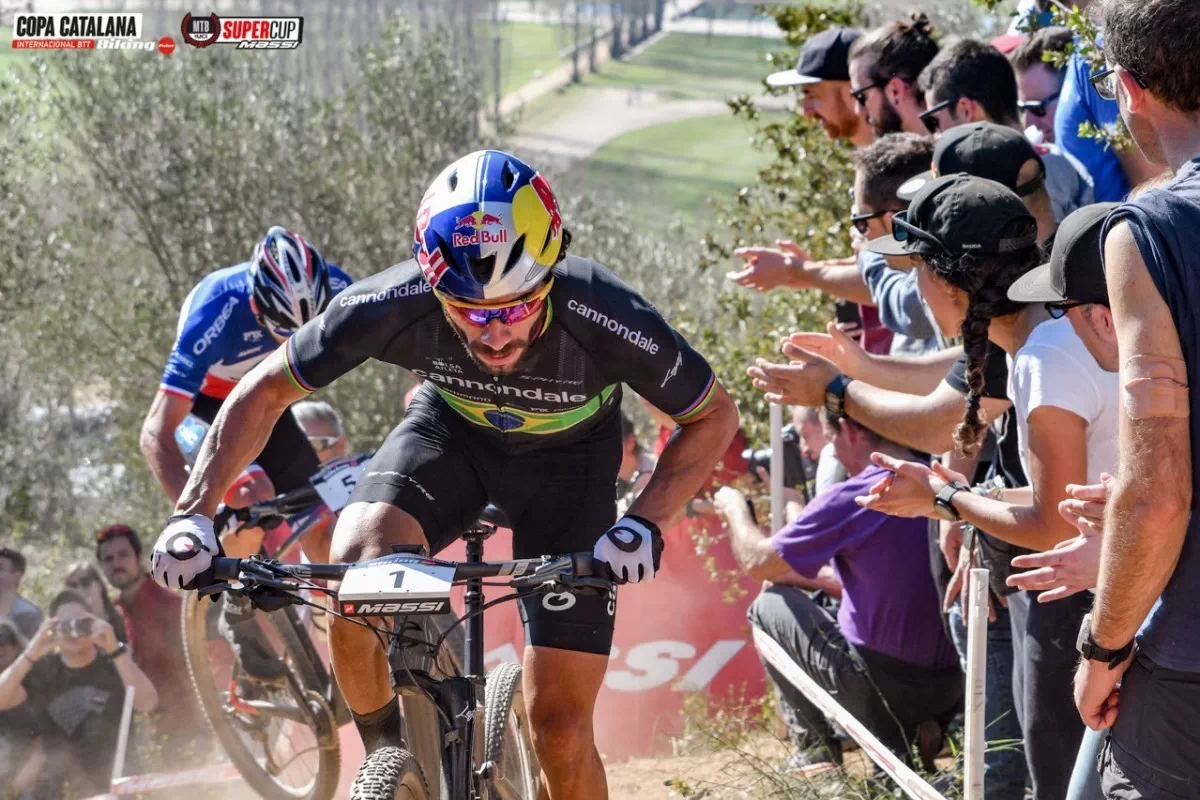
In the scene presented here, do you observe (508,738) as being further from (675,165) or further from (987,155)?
(675,165)

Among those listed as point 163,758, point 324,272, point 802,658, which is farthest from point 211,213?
point 802,658

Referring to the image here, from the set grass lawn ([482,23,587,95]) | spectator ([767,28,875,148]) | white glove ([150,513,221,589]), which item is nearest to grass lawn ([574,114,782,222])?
grass lawn ([482,23,587,95])

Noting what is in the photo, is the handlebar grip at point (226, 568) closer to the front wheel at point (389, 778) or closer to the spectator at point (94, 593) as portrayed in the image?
the front wheel at point (389, 778)

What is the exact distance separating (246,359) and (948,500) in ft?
13.1

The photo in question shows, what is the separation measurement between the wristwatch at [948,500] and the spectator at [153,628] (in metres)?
6.48

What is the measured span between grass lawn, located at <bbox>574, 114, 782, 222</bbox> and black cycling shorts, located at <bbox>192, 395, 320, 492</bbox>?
53873 millimetres

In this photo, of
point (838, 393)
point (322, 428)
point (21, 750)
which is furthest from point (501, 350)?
point (21, 750)

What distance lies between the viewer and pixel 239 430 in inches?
163

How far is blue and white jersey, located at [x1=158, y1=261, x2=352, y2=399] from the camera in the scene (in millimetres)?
6496

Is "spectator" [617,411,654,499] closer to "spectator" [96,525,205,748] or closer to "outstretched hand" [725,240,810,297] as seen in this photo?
"outstretched hand" [725,240,810,297]

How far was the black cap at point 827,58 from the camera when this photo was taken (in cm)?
679

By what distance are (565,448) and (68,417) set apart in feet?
86.9

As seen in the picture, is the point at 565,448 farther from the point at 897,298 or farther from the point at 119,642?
the point at 119,642

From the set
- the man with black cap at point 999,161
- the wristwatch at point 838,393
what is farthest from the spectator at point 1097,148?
the wristwatch at point 838,393
